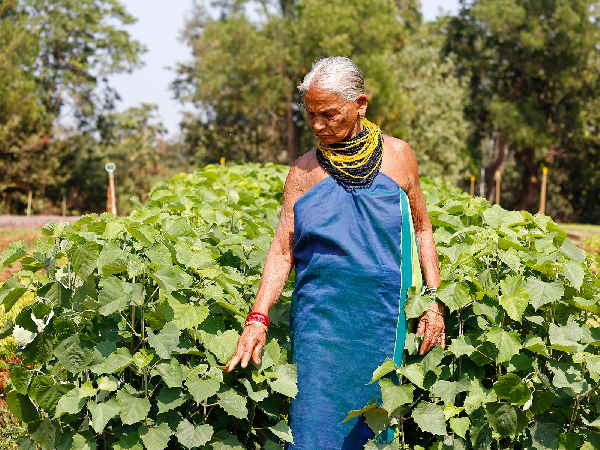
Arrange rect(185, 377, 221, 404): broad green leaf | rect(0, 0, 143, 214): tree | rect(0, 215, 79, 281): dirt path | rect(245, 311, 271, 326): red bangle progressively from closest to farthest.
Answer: rect(185, 377, 221, 404): broad green leaf
rect(245, 311, 271, 326): red bangle
rect(0, 215, 79, 281): dirt path
rect(0, 0, 143, 214): tree

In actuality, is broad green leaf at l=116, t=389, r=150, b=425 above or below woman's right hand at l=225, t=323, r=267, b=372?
below

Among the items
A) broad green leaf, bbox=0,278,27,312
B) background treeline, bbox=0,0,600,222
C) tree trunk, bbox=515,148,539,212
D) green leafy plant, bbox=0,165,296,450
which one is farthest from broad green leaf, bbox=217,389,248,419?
tree trunk, bbox=515,148,539,212

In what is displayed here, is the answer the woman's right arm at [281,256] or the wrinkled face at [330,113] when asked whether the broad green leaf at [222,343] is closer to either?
the woman's right arm at [281,256]

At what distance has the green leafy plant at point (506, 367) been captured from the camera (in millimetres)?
2725

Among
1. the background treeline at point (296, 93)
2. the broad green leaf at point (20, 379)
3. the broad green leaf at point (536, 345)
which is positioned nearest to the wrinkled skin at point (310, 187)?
the broad green leaf at point (536, 345)

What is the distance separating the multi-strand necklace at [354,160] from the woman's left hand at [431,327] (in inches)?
21.2

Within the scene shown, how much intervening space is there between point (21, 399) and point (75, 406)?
369mm

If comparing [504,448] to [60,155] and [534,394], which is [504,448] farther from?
[60,155]

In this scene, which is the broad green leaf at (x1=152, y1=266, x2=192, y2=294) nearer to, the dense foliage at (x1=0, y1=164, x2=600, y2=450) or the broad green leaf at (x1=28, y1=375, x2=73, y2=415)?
the dense foliage at (x1=0, y1=164, x2=600, y2=450)

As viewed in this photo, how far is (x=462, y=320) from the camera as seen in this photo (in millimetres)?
2928

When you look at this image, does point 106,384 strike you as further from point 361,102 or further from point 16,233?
point 16,233

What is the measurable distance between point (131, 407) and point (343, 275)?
89 cm

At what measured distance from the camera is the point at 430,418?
2.80m

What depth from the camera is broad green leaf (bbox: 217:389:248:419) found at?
2730 millimetres
